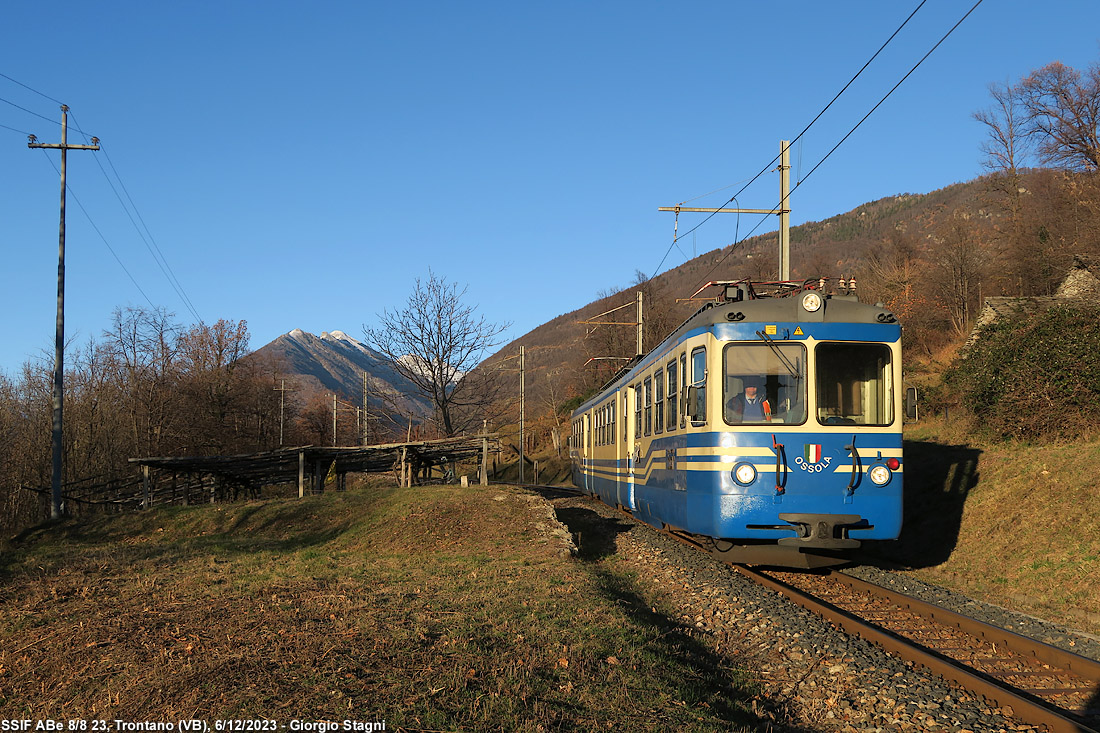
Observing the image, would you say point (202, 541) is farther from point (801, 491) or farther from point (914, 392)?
point (914, 392)

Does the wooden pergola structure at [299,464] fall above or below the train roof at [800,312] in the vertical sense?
below

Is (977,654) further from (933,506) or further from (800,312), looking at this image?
(933,506)

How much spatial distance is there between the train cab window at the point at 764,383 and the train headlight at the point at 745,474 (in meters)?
0.55

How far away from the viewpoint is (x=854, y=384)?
10.3 meters

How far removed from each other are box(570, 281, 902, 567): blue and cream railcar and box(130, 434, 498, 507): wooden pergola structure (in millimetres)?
13929

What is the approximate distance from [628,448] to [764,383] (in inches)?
270

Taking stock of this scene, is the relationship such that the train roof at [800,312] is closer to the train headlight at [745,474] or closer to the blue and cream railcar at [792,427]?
the blue and cream railcar at [792,427]

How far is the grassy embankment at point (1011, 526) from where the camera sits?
31.8ft

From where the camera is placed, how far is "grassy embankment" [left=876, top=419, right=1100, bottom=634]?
9.68 m

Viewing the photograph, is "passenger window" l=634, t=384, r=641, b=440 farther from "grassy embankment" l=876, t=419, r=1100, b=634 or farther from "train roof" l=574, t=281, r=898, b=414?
"train roof" l=574, t=281, r=898, b=414

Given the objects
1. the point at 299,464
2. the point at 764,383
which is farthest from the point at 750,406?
the point at 299,464

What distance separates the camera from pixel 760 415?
1001 cm

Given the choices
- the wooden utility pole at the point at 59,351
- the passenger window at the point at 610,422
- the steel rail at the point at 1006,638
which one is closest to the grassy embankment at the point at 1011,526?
the steel rail at the point at 1006,638

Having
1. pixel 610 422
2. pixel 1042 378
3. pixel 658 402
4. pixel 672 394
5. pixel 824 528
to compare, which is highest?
pixel 1042 378
